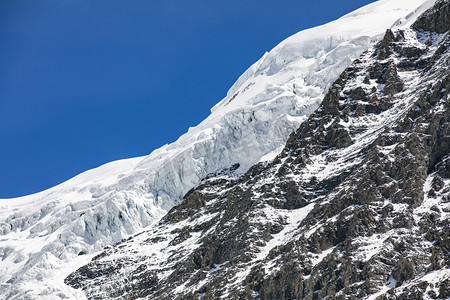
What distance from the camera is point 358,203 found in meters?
155

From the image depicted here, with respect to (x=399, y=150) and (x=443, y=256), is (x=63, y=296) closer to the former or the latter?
(x=399, y=150)

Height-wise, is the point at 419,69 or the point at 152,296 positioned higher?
the point at 419,69

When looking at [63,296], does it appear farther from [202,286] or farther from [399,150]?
[399,150]

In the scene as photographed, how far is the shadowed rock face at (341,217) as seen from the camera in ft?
453

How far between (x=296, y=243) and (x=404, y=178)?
20.6 metres

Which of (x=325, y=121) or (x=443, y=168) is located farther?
(x=325, y=121)

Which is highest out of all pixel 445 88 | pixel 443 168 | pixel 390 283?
pixel 445 88

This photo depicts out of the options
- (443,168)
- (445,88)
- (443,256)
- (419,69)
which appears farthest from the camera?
(419,69)

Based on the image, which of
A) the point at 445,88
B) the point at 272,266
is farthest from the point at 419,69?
the point at 272,266

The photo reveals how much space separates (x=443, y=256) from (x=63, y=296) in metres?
92.7

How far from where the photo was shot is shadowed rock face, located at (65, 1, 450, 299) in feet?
453

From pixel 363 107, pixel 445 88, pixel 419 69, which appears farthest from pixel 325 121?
pixel 445 88

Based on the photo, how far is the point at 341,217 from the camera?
153375 millimetres

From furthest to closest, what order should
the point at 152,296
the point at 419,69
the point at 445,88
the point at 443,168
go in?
the point at 419,69
the point at 152,296
the point at 445,88
the point at 443,168
